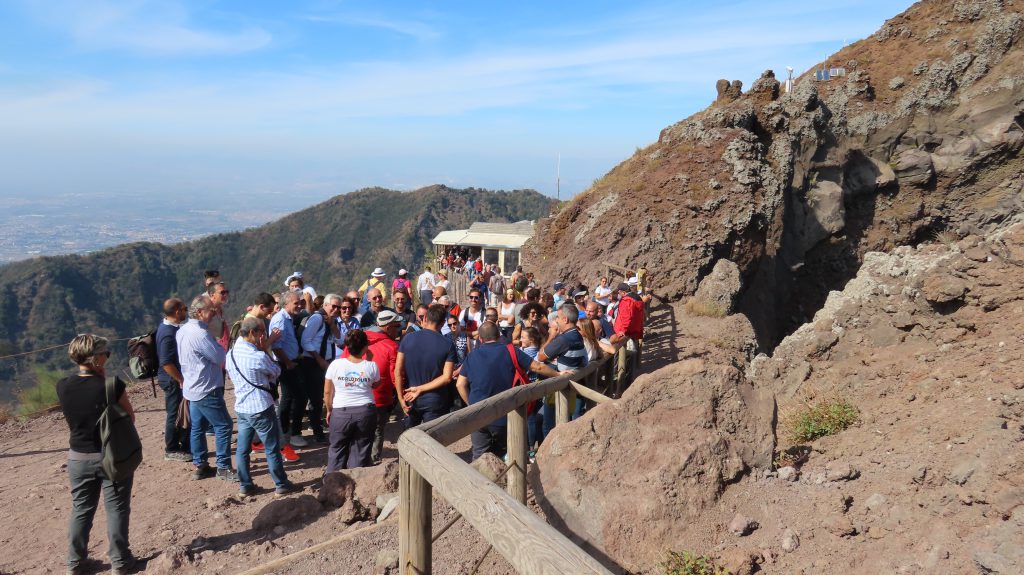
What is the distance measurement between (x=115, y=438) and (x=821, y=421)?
5.58m

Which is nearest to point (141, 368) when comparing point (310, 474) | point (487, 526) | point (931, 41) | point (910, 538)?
point (310, 474)

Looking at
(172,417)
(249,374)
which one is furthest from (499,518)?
(172,417)

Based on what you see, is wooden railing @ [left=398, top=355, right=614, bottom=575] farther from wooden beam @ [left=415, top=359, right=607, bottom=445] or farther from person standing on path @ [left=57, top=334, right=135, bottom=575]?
person standing on path @ [left=57, top=334, right=135, bottom=575]

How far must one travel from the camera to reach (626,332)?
28.5 feet

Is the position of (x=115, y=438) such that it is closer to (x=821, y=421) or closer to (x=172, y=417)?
(x=172, y=417)

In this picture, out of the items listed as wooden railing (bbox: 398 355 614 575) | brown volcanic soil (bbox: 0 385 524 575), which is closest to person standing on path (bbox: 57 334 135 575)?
brown volcanic soil (bbox: 0 385 524 575)

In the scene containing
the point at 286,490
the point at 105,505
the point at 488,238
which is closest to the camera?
the point at 105,505

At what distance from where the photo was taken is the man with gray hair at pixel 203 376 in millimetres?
5926

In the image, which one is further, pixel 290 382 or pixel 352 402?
pixel 290 382

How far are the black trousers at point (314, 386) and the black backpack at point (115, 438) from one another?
9.25ft

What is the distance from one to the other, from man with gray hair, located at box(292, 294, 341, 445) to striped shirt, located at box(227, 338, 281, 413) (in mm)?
1469

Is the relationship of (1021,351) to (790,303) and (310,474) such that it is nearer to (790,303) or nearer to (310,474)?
(310,474)

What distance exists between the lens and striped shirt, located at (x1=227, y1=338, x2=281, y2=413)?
5598 mm

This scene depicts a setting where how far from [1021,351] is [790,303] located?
14838mm
